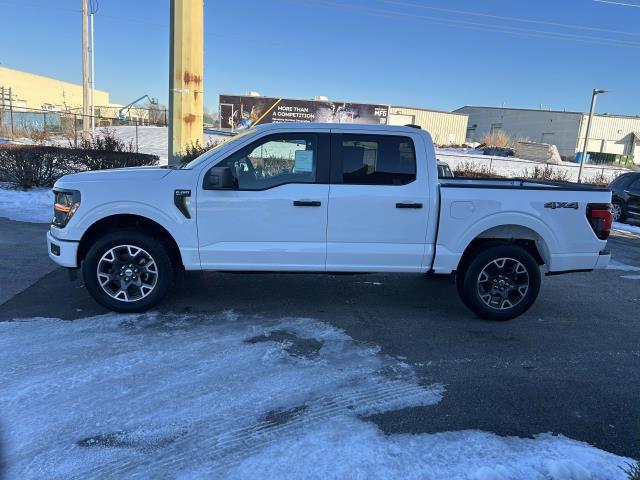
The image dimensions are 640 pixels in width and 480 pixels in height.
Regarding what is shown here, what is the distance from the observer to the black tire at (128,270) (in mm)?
4812

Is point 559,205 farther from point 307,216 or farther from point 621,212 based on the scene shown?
point 621,212

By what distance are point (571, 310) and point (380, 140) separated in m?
3.20

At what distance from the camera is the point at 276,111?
1848 inches

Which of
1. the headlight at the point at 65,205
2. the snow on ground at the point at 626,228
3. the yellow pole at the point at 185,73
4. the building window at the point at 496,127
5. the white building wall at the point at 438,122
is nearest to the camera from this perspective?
the headlight at the point at 65,205

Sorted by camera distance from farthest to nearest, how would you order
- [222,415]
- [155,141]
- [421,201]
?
[155,141] → [421,201] → [222,415]

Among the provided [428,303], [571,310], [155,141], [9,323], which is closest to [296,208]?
[428,303]

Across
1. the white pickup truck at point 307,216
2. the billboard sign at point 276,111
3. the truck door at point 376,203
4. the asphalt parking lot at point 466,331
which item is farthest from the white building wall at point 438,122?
the truck door at point 376,203

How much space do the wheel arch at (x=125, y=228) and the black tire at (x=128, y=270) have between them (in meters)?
0.12

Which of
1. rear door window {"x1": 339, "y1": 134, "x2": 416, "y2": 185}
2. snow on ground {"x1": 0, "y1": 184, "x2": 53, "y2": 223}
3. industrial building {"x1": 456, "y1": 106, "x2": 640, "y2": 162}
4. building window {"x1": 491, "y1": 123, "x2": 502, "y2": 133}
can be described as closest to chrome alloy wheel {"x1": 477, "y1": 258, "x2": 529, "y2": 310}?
rear door window {"x1": 339, "y1": 134, "x2": 416, "y2": 185}

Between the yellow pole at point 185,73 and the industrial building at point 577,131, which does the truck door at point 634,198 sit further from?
the industrial building at point 577,131

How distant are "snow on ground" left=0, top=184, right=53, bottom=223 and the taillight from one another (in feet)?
31.1

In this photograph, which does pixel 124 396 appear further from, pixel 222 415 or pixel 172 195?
pixel 172 195

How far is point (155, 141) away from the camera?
107 ft

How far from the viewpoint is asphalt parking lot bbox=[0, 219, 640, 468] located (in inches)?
132
